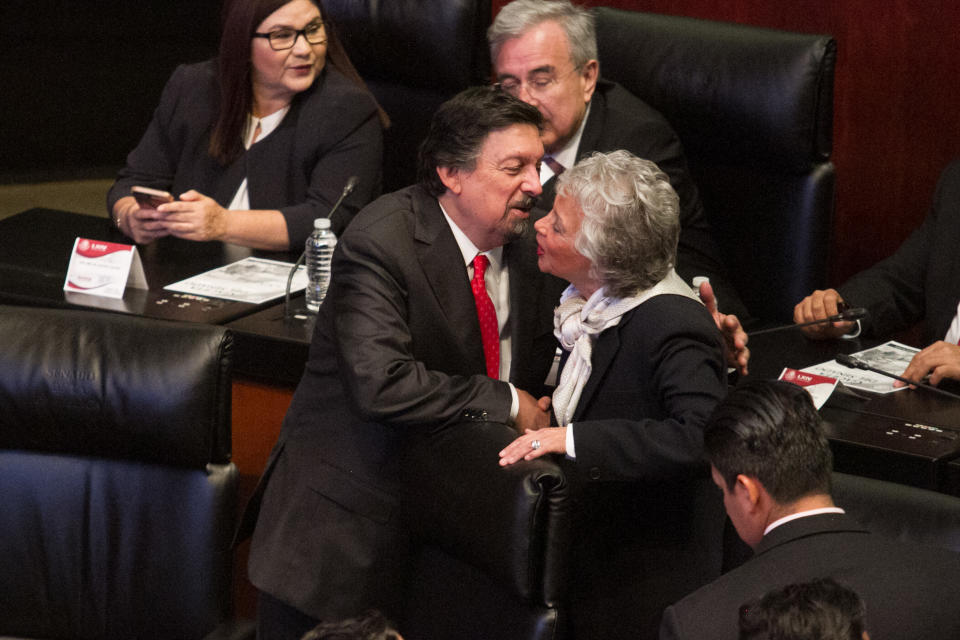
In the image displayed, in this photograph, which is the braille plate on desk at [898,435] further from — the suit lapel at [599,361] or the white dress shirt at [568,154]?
the white dress shirt at [568,154]

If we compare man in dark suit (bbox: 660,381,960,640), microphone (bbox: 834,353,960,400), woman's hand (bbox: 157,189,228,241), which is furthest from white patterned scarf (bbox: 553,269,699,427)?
woman's hand (bbox: 157,189,228,241)

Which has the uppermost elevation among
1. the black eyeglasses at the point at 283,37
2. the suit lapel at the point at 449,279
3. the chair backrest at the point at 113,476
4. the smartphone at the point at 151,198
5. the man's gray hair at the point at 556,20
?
the man's gray hair at the point at 556,20

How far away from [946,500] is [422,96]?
2051mm

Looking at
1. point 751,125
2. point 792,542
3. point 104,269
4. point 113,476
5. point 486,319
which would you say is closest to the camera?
point 792,542

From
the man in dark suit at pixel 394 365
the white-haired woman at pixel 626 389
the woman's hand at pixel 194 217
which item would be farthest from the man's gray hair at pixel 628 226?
the woman's hand at pixel 194 217

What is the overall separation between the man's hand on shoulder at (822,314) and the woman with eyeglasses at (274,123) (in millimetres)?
1154

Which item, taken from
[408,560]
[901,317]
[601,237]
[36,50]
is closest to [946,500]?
[601,237]

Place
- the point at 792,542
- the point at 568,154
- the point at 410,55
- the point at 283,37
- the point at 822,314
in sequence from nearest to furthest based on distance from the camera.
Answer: the point at 792,542 < the point at 822,314 < the point at 568,154 < the point at 283,37 < the point at 410,55

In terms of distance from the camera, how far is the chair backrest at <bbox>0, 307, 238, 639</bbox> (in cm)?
198

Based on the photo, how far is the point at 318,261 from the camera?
107 inches

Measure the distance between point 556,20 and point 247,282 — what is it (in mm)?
951

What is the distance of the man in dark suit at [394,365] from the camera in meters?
2.01

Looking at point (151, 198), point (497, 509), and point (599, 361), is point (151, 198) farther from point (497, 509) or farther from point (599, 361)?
point (497, 509)

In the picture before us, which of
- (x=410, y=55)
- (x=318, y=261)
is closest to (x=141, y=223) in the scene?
(x=318, y=261)
